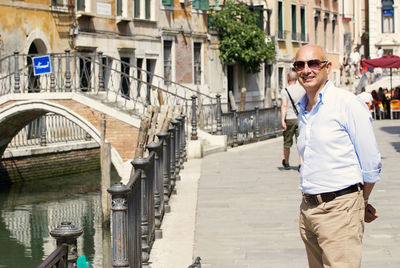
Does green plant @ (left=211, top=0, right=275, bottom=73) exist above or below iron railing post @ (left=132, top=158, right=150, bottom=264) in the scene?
above

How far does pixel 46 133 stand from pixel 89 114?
13.6 ft

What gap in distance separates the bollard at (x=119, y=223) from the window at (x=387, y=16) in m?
57.1

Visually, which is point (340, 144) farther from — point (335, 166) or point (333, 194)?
point (333, 194)

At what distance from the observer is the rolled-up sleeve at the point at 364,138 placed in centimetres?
490

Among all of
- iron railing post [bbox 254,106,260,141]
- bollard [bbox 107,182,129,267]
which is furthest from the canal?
bollard [bbox 107,182,129,267]

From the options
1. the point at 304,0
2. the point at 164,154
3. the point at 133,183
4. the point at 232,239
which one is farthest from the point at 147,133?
the point at 304,0

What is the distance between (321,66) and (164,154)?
5.87m

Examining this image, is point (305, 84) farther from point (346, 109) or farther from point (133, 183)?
point (133, 183)

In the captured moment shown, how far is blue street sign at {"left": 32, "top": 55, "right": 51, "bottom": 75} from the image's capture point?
20328mm

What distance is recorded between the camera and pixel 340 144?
4965mm

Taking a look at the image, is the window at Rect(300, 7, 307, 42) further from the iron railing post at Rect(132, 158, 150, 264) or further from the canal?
the iron railing post at Rect(132, 158, 150, 264)

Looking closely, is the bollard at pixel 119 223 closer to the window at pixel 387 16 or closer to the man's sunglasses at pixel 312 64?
the man's sunglasses at pixel 312 64

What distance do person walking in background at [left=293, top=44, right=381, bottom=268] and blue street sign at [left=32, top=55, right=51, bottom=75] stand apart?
15.8 m

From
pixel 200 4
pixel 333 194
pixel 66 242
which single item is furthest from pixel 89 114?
pixel 66 242
